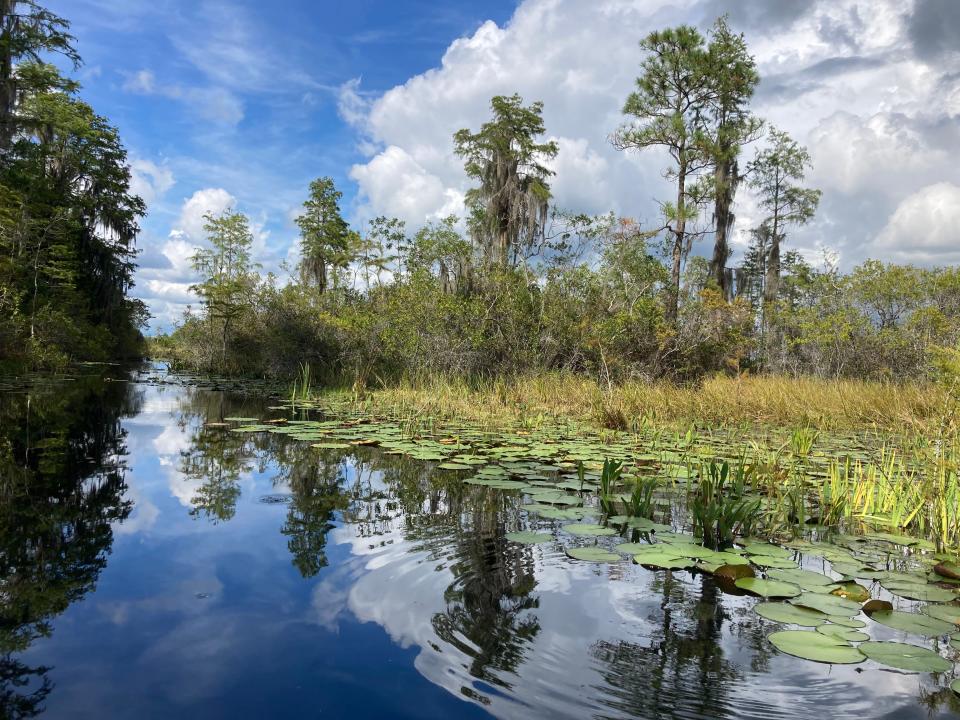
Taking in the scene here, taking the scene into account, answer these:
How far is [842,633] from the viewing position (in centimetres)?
233

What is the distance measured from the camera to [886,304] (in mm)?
15242

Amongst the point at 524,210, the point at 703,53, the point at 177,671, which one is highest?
the point at 703,53

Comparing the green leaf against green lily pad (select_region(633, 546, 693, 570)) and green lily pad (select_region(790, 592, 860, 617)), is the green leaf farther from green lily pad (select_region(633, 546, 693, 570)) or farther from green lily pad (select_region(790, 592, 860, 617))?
green lily pad (select_region(633, 546, 693, 570))

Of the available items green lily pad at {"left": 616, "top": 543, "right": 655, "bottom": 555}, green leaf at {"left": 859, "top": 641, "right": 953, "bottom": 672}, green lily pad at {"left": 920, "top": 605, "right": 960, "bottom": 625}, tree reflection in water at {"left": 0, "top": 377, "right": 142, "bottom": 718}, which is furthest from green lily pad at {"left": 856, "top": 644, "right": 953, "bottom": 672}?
tree reflection in water at {"left": 0, "top": 377, "right": 142, "bottom": 718}

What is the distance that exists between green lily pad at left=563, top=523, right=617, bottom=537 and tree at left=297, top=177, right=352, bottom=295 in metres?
26.5

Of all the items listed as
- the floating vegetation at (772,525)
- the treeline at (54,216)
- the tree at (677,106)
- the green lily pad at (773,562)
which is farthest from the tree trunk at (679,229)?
the treeline at (54,216)

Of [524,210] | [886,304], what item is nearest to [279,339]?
[524,210]

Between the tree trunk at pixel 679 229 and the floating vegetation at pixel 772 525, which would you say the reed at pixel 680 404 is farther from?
the tree trunk at pixel 679 229

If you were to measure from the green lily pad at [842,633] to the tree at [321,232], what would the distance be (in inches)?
1103

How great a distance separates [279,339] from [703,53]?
15368 mm

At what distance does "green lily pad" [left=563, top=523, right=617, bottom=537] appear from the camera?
362cm

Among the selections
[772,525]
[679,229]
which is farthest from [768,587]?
[679,229]

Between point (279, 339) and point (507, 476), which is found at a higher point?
point (279, 339)

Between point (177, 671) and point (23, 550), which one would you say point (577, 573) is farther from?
point (23, 550)
